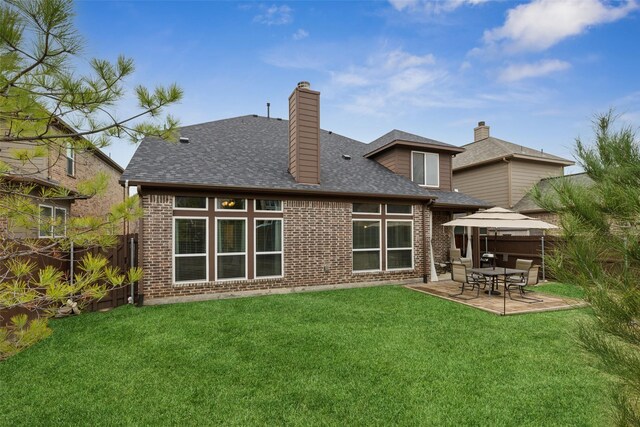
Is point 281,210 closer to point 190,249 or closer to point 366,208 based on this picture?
point 190,249

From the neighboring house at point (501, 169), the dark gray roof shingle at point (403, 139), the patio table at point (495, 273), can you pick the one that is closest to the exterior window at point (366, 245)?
the patio table at point (495, 273)

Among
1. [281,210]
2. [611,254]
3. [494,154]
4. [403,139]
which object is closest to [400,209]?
[403,139]

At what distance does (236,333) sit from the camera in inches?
220

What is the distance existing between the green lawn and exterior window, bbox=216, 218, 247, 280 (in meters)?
2.01

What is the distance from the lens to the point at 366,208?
10.4 meters

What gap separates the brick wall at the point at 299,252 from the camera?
779cm

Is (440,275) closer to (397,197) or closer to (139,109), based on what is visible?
(397,197)

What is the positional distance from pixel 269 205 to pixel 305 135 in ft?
8.93

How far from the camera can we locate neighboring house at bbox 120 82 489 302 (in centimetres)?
804

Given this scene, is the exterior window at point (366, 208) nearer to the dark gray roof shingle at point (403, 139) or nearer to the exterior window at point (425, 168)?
the exterior window at point (425, 168)

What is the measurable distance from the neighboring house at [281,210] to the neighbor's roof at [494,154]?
4325mm

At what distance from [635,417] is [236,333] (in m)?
5.21

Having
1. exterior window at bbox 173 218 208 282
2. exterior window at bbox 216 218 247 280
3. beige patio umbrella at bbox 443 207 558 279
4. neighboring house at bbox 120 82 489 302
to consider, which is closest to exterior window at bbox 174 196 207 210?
neighboring house at bbox 120 82 489 302

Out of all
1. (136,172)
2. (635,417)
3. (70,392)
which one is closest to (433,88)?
(136,172)
